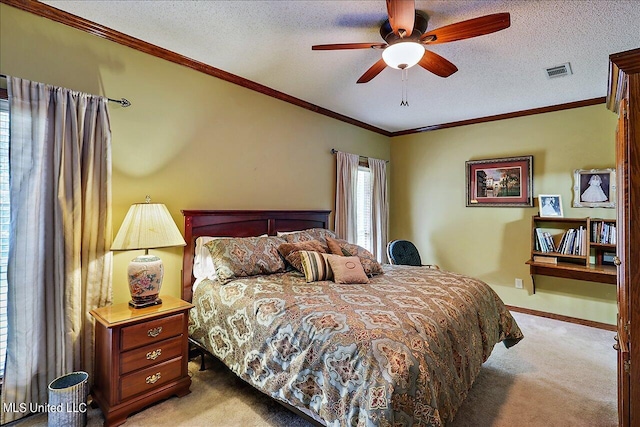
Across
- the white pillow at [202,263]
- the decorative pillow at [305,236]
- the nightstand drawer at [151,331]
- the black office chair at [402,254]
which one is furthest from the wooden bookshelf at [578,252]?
the nightstand drawer at [151,331]

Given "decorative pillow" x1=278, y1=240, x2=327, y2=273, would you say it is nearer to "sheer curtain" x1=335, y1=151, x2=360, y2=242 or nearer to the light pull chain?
"sheer curtain" x1=335, y1=151, x2=360, y2=242

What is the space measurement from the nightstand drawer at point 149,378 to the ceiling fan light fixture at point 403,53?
2.53 metres

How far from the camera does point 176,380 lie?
7.23 feet

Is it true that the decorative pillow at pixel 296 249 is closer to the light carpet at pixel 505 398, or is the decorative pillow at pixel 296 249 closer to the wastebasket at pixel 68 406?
the light carpet at pixel 505 398

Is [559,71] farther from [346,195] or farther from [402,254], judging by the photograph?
A: [346,195]

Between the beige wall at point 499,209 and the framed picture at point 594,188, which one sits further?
the beige wall at point 499,209

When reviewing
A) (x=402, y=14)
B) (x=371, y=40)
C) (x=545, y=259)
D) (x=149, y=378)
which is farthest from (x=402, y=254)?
(x=149, y=378)

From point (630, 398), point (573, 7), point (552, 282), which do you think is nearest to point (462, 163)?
point (552, 282)

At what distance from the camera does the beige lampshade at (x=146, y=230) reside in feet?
7.04

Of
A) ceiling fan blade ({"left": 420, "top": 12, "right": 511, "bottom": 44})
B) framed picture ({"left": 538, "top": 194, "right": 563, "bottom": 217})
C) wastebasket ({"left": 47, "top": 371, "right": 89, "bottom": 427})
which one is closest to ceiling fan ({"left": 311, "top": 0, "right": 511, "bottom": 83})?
ceiling fan blade ({"left": 420, "top": 12, "right": 511, "bottom": 44})

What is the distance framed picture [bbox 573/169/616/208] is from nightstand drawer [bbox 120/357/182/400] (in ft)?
14.8

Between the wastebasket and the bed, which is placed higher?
the bed

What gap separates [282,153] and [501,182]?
2.99 metres

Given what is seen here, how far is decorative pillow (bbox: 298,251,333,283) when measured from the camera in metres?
2.60
